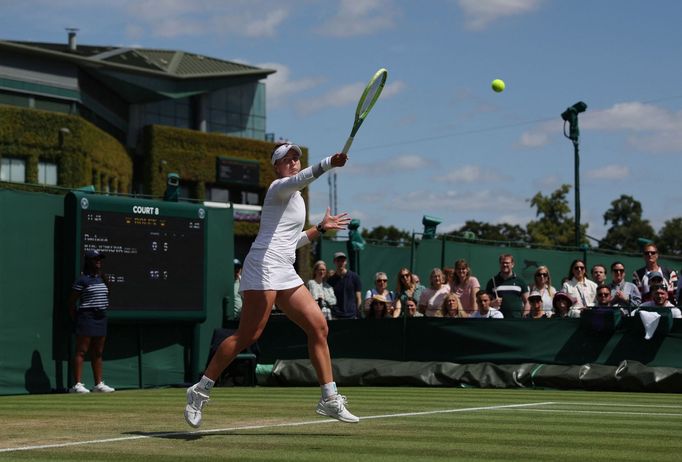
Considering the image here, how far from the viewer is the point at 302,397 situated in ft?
43.7

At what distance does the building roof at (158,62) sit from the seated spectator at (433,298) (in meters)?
41.4

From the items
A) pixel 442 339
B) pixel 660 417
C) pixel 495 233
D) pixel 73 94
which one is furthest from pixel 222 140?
pixel 660 417

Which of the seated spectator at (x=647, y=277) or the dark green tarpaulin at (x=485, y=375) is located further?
the seated spectator at (x=647, y=277)

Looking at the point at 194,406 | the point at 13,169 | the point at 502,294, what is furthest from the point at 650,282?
the point at 13,169

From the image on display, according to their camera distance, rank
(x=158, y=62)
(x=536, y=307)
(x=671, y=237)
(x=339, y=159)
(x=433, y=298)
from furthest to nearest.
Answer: (x=671, y=237) < (x=158, y=62) < (x=433, y=298) < (x=536, y=307) < (x=339, y=159)

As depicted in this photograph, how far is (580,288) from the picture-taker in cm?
1638

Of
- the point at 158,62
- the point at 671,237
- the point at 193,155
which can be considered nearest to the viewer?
the point at 193,155

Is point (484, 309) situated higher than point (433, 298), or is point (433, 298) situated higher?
point (433, 298)

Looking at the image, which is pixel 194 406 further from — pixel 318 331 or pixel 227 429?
pixel 318 331

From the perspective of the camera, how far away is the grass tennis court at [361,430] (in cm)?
694

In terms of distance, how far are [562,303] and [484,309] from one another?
1.11 meters

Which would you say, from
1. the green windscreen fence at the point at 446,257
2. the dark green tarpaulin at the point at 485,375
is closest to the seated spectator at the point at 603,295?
the dark green tarpaulin at the point at 485,375

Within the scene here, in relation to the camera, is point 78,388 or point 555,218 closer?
point 78,388

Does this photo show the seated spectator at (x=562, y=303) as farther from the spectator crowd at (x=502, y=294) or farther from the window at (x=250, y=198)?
the window at (x=250, y=198)
